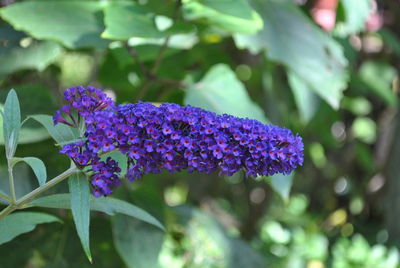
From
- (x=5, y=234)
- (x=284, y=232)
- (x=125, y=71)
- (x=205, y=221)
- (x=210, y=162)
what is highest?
(x=210, y=162)

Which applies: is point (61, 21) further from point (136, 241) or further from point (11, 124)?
point (11, 124)

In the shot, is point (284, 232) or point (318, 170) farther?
point (318, 170)

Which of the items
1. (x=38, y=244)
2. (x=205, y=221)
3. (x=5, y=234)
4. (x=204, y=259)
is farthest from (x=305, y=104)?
(x=5, y=234)

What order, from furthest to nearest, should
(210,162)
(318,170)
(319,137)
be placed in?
(318,170)
(319,137)
(210,162)

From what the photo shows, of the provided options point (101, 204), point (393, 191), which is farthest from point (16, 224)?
point (393, 191)

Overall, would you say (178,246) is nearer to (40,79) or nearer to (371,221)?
(40,79)

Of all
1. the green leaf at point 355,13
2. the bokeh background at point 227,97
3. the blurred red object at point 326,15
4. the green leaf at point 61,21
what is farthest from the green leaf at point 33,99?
the blurred red object at point 326,15
